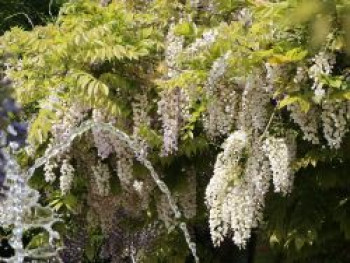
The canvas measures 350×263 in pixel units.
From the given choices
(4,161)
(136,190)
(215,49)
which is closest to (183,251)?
(136,190)

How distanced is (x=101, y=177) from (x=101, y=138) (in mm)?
409

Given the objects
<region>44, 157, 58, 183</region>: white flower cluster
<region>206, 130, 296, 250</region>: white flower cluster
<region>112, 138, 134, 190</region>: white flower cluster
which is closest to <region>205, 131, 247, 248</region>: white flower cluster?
<region>206, 130, 296, 250</region>: white flower cluster

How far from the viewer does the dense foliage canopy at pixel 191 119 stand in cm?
442

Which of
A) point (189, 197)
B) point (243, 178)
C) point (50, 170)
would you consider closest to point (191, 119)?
point (243, 178)

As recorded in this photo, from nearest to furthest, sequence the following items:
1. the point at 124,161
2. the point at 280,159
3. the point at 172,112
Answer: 1. the point at 280,159
2. the point at 172,112
3. the point at 124,161

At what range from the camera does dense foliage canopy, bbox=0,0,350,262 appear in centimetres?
442

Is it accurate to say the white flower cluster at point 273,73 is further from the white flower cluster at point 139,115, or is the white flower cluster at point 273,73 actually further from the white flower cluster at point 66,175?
the white flower cluster at point 66,175

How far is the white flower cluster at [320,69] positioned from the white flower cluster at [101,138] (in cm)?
139

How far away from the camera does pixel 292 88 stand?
174 inches

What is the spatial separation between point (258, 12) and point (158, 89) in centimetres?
89

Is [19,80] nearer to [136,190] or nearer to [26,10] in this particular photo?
[136,190]

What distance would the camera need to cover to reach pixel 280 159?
4605 millimetres

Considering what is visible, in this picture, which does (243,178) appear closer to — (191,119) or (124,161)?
(191,119)

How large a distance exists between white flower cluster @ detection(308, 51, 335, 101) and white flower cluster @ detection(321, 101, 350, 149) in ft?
0.53
